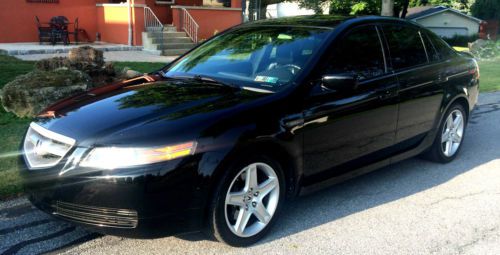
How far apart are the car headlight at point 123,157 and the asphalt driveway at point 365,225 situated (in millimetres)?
753

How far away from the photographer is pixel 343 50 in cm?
423

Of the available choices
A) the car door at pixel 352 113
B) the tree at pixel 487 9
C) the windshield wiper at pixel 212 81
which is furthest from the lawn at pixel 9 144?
the tree at pixel 487 9

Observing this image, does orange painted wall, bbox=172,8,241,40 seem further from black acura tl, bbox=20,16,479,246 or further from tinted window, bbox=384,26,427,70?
tinted window, bbox=384,26,427,70

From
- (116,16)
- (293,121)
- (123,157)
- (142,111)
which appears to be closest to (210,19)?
(116,16)

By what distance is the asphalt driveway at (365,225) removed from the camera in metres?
3.49

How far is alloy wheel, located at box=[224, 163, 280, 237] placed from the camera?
343 cm

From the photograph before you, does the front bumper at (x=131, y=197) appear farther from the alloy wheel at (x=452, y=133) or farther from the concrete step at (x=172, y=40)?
the concrete step at (x=172, y=40)

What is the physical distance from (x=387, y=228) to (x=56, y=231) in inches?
102

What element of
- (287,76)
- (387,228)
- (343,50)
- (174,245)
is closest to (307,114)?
(287,76)

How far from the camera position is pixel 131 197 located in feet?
Answer: 9.76

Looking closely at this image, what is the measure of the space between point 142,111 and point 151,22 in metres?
14.1

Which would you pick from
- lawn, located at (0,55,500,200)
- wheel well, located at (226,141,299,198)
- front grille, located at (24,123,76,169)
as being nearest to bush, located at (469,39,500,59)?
lawn, located at (0,55,500,200)

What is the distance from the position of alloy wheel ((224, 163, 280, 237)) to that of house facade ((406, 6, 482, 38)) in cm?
4268

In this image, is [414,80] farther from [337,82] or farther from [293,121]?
[293,121]
